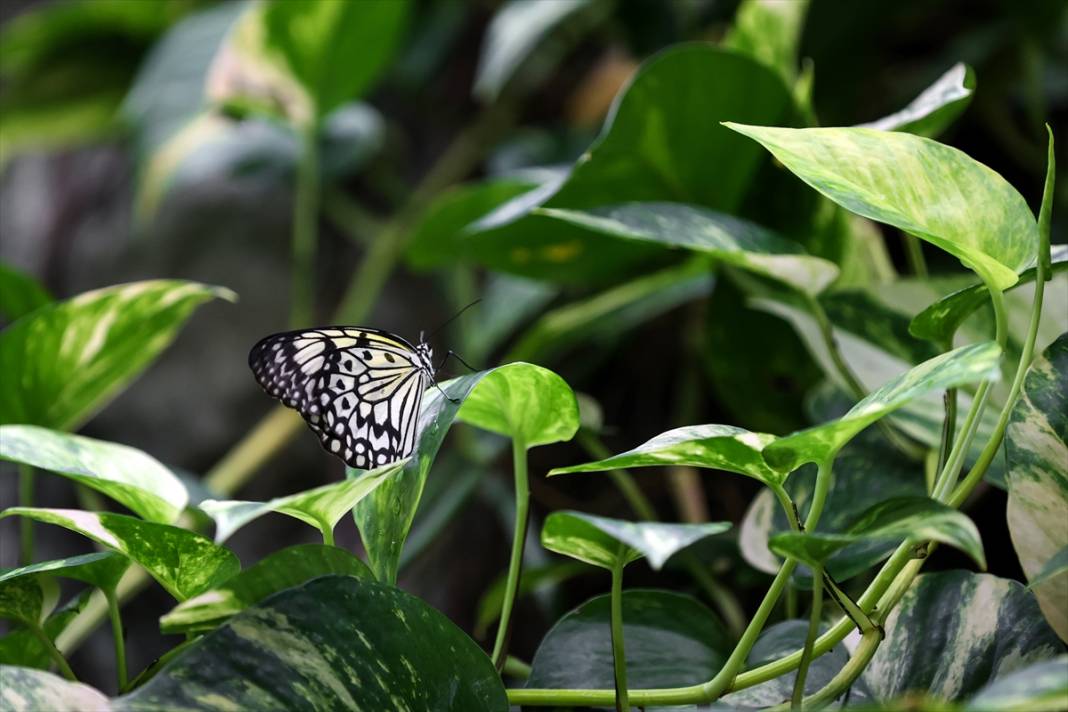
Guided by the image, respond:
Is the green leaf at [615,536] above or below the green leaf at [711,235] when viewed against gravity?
below

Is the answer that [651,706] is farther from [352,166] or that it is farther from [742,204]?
[352,166]

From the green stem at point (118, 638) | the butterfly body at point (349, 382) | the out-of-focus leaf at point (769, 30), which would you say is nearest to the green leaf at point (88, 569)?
the green stem at point (118, 638)

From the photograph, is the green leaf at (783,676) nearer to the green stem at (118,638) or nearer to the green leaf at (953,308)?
the green leaf at (953,308)

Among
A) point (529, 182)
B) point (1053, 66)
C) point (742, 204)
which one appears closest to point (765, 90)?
point (742, 204)

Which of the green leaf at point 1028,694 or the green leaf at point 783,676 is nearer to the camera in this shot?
the green leaf at point 1028,694

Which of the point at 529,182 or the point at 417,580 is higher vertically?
the point at 529,182

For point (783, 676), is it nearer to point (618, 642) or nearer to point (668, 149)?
point (618, 642)

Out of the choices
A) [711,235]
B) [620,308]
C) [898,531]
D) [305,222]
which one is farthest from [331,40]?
[898,531]
